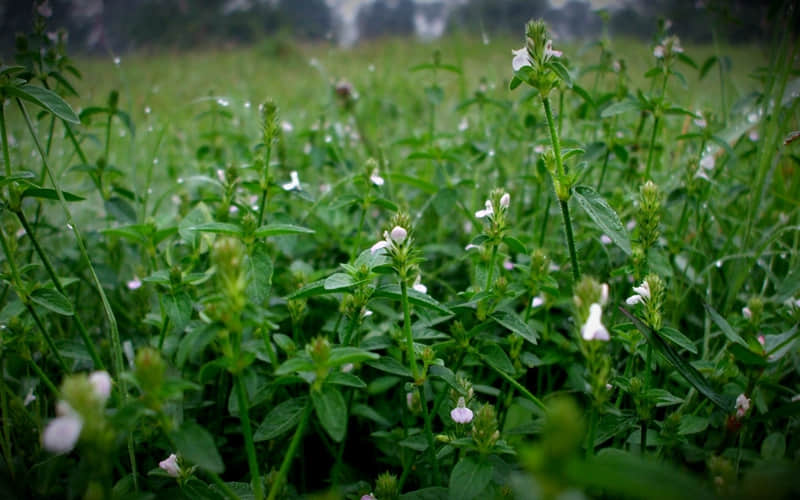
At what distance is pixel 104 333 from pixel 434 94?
1.83 m

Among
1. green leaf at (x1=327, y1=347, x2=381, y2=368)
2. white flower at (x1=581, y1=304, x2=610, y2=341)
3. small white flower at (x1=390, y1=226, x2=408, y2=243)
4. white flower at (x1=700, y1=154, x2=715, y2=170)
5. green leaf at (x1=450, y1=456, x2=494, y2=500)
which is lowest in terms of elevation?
green leaf at (x1=450, y1=456, x2=494, y2=500)

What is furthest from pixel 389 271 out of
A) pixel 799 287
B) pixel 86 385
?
pixel 799 287

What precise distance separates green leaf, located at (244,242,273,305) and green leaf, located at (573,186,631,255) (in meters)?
0.76

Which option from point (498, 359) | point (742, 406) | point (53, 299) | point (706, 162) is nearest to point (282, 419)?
point (498, 359)

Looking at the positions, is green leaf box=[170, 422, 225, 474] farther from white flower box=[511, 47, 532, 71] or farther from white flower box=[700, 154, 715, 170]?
white flower box=[700, 154, 715, 170]

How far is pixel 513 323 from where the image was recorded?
47.0 inches

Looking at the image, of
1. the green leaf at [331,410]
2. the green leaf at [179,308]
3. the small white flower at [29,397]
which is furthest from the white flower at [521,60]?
the small white flower at [29,397]

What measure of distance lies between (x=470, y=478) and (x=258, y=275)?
2.15ft

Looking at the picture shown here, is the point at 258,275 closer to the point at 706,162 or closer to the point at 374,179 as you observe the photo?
the point at 374,179

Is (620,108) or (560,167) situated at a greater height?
(620,108)

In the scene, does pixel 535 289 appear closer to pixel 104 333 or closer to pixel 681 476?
pixel 681 476

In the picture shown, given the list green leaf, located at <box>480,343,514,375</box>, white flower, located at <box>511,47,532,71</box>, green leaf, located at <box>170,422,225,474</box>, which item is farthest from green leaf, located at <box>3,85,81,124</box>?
green leaf, located at <box>480,343,514,375</box>

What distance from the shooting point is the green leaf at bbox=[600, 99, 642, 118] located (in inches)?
57.8

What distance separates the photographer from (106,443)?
716mm
